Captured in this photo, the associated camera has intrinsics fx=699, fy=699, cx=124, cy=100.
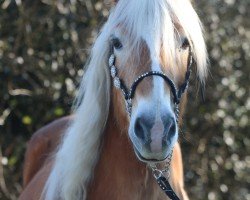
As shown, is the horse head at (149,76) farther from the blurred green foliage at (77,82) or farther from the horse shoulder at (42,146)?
the blurred green foliage at (77,82)

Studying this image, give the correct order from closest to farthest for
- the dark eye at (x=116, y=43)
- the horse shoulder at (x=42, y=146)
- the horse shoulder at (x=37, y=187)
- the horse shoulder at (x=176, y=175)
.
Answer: the dark eye at (x=116, y=43) < the horse shoulder at (x=176, y=175) < the horse shoulder at (x=37, y=187) < the horse shoulder at (x=42, y=146)

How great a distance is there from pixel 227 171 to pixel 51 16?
211 cm

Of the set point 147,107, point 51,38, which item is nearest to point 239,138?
point 51,38

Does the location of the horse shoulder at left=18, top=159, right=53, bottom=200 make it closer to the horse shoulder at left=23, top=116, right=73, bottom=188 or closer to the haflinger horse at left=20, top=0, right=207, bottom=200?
the haflinger horse at left=20, top=0, right=207, bottom=200

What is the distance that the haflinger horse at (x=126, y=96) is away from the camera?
276 cm

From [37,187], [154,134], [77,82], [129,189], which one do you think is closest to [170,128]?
[154,134]

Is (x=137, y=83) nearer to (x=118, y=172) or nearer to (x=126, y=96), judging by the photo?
(x=126, y=96)

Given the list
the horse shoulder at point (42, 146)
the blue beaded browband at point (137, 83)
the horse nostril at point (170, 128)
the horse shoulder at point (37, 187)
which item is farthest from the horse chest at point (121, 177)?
the horse shoulder at point (42, 146)

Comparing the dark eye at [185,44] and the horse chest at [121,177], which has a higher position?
the dark eye at [185,44]

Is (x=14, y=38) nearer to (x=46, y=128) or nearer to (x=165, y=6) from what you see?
(x=46, y=128)

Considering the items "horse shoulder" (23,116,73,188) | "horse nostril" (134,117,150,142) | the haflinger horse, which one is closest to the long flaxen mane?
the haflinger horse

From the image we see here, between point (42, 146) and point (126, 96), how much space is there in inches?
66.7

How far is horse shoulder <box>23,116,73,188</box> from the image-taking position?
14.2 ft

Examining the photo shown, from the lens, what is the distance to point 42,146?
4.37 meters
